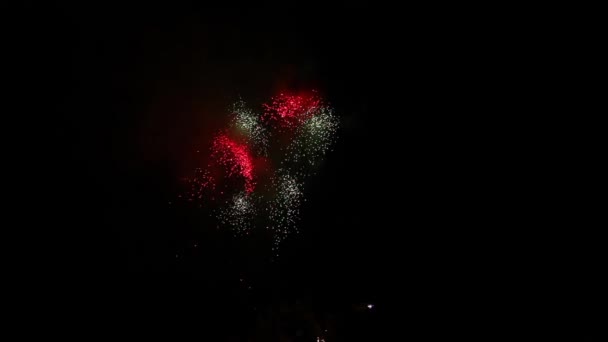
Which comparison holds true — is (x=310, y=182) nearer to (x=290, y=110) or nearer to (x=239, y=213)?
(x=239, y=213)

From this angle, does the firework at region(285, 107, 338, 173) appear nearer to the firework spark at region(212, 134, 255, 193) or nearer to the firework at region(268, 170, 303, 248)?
the firework at region(268, 170, 303, 248)

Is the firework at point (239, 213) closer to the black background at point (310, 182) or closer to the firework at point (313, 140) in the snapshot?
the black background at point (310, 182)

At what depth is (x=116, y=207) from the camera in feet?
12.9

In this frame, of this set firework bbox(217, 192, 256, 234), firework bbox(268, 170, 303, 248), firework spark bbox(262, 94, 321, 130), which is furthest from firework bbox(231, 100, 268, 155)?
firework bbox(217, 192, 256, 234)

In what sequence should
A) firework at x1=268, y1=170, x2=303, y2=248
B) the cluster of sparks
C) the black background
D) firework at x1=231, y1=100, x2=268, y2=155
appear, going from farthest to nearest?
firework at x1=231, y1=100, x2=268, y2=155
the cluster of sparks
firework at x1=268, y1=170, x2=303, y2=248
the black background

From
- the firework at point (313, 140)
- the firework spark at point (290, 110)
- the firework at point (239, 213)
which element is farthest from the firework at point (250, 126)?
the firework at point (239, 213)

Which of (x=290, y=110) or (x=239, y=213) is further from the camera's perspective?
(x=290, y=110)

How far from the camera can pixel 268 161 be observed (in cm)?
406

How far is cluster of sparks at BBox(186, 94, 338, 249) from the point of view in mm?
3736

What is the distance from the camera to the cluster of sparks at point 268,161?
12.3ft

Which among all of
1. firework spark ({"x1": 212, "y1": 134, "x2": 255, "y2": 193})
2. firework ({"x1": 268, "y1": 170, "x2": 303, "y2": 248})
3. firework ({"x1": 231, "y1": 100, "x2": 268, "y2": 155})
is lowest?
firework ({"x1": 268, "y1": 170, "x2": 303, "y2": 248})

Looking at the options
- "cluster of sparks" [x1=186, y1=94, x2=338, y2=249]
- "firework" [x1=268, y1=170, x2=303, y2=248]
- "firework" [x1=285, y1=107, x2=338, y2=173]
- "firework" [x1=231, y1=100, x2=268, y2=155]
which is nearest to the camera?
"firework" [x1=268, y1=170, x2=303, y2=248]

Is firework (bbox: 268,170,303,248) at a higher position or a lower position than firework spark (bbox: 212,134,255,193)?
lower

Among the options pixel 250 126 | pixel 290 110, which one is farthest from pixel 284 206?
pixel 290 110
